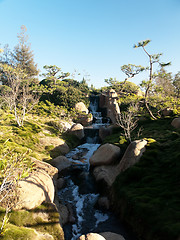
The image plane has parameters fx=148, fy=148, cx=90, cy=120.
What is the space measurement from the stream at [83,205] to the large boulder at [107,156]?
5.02ft

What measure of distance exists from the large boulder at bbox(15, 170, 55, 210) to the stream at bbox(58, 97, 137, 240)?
2.18 m

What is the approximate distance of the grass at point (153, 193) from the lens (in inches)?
243

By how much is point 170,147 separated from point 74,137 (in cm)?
1493

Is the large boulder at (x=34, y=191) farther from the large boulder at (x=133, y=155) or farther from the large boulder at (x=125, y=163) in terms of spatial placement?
the large boulder at (x=133, y=155)

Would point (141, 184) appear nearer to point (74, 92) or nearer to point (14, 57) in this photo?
point (74, 92)

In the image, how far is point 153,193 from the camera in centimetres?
798

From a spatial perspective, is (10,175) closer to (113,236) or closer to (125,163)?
(113,236)

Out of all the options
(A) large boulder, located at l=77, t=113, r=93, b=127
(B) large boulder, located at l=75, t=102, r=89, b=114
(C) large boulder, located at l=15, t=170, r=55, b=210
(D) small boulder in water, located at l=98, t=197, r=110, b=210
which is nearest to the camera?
(C) large boulder, located at l=15, t=170, r=55, b=210

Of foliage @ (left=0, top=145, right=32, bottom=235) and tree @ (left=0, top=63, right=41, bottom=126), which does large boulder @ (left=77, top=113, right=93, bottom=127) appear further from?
foliage @ (left=0, top=145, right=32, bottom=235)

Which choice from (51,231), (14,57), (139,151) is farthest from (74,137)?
(14,57)

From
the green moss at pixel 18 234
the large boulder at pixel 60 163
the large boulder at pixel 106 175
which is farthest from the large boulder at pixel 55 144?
the green moss at pixel 18 234

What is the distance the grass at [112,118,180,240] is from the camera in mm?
6180

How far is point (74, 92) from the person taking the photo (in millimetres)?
37500

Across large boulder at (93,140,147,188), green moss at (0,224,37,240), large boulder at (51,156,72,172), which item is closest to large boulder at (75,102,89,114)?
large boulder at (51,156,72,172)
